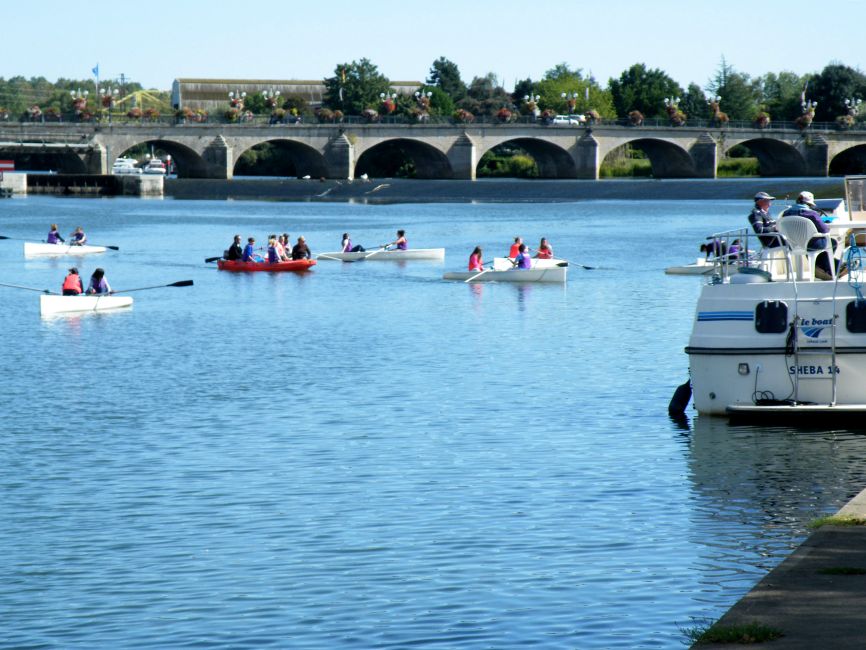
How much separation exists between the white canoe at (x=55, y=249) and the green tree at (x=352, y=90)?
113064mm

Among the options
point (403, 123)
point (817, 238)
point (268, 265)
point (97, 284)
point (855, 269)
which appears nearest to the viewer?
point (855, 269)

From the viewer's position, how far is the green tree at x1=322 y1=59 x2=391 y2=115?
17862cm

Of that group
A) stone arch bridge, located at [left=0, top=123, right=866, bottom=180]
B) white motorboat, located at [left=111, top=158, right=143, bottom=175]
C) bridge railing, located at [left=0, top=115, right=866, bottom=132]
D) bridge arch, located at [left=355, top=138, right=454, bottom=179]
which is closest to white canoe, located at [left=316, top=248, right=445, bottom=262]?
stone arch bridge, located at [left=0, top=123, right=866, bottom=180]

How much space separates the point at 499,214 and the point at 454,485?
86.0m

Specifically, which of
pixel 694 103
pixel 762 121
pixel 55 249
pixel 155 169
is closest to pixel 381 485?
pixel 55 249

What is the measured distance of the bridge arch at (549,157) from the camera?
5822 inches

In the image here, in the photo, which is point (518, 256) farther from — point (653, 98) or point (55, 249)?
point (653, 98)

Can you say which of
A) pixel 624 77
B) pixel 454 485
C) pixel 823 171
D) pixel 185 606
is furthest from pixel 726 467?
pixel 624 77

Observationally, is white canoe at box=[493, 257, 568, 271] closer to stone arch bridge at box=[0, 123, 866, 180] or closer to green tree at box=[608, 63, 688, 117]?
stone arch bridge at box=[0, 123, 866, 180]

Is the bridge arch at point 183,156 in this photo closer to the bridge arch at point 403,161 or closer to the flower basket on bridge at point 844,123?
the bridge arch at point 403,161

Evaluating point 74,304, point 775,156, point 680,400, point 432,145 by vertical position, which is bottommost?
point 680,400

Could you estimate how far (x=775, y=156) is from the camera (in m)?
156

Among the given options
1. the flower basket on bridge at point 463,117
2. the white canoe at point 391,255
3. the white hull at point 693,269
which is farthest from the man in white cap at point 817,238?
the flower basket on bridge at point 463,117

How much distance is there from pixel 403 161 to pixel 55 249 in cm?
9962
